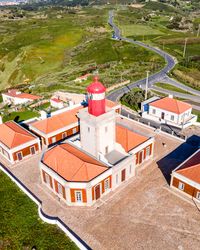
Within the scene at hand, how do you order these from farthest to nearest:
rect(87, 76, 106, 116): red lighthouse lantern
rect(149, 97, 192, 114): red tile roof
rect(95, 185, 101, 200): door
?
rect(149, 97, 192, 114): red tile roof
rect(95, 185, 101, 200): door
rect(87, 76, 106, 116): red lighthouse lantern

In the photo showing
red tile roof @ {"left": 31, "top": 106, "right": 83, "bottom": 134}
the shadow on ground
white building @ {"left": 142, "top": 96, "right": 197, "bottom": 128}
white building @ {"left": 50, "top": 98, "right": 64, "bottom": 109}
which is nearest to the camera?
the shadow on ground

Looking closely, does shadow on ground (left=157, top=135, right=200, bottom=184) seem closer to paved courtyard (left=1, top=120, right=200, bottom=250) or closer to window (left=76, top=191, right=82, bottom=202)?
paved courtyard (left=1, top=120, right=200, bottom=250)

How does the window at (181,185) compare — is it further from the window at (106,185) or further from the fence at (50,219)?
the fence at (50,219)

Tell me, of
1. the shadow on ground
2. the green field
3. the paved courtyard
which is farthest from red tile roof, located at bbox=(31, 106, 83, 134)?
the green field

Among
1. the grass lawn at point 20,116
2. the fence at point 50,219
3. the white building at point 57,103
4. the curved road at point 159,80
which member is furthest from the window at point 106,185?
the curved road at point 159,80

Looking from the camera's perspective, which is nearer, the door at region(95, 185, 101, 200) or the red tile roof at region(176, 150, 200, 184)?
the door at region(95, 185, 101, 200)

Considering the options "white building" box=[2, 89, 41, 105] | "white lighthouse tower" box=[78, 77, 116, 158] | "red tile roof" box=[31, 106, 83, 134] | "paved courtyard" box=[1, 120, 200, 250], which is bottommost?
"white building" box=[2, 89, 41, 105]

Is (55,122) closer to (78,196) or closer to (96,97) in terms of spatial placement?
(96,97)

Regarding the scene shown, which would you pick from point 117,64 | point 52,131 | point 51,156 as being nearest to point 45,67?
point 117,64
